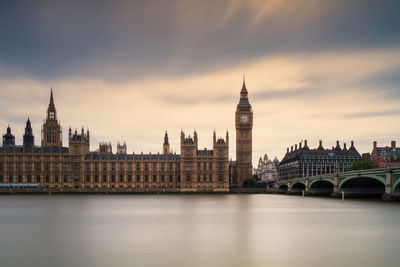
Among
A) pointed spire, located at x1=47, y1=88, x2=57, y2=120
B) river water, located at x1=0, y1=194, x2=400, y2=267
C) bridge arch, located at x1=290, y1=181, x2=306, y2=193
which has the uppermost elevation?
pointed spire, located at x1=47, y1=88, x2=57, y2=120

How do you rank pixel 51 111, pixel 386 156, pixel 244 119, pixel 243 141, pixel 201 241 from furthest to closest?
pixel 51 111 → pixel 244 119 → pixel 243 141 → pixel 386 156 → pixel 201 241

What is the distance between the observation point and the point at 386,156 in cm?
12938

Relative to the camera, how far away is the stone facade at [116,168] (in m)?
121

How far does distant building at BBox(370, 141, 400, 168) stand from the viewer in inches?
5022

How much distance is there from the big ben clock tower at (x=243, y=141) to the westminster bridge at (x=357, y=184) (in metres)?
10.9

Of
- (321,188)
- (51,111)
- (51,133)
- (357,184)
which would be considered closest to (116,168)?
(51,133)

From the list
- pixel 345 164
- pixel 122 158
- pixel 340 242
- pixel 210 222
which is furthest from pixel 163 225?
pixel 345 164

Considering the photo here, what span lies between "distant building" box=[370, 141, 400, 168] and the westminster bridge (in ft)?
89.9

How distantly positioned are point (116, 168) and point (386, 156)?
74977 millimetres

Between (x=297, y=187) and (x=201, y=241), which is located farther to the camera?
(x=297, y=187)

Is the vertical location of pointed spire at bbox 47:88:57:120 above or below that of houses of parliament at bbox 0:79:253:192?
above

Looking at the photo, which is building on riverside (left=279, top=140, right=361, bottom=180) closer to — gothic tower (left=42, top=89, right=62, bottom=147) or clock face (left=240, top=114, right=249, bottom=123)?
clock face (left=240, top=114, right=249, bottom=123)

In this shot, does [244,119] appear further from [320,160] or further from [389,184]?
[389,184]

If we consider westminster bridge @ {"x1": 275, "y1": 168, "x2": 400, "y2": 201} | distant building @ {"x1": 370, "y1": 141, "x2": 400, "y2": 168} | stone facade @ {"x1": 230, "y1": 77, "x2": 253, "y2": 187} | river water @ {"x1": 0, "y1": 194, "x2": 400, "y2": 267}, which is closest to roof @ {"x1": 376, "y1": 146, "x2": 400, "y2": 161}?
distant building @ {"x1": 370, "y1": 141, "x2": 400, "y2": 168}
